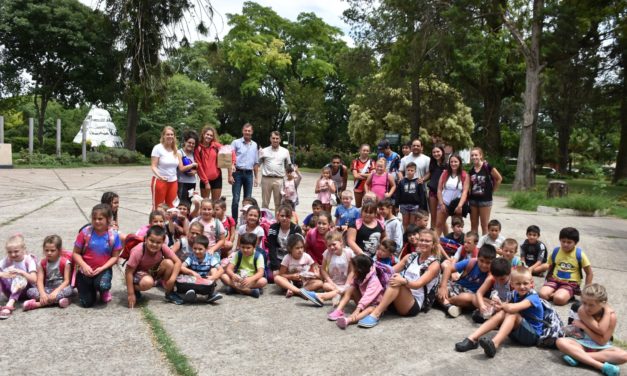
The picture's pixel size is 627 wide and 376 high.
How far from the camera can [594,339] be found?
3.91 m

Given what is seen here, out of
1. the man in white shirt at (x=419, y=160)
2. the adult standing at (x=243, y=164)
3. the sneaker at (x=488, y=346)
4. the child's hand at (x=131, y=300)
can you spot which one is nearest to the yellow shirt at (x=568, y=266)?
the sneaker at (x=488, y=346)

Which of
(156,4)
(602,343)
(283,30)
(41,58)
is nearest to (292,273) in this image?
(602,343)

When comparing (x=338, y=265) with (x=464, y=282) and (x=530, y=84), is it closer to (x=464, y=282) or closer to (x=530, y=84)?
(x=464, y=282)

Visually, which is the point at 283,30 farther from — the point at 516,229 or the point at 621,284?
the point at 621,284

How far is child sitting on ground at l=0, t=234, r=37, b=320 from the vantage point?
4.81 metres

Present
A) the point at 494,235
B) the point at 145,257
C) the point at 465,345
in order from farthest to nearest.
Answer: the point at 494,235, the point at 145,257, the point at 465,345

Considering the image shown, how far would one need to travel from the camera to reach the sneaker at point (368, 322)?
457cm

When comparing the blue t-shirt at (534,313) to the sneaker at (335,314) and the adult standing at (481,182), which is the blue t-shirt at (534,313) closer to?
the sneaker at (335,314)

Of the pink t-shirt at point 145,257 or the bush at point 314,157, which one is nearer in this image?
the pink t-shirt at point 145,257

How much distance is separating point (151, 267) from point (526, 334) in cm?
352

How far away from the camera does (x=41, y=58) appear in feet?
107

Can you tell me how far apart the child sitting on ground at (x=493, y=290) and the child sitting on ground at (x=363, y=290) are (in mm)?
905

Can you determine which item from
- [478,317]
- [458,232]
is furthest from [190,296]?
[458,232]

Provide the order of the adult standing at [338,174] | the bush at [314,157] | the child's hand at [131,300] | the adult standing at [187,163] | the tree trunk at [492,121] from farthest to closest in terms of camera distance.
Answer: the bush at [314,157] → the tree trunk at [492,121] → the adult standing at [338,174] → the adult standing at [187,163] → the child's hand at [131,300]
